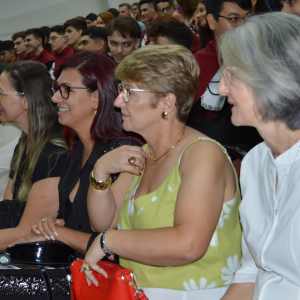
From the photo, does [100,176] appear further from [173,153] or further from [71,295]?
[71,295]

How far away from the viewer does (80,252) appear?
65.5 inches

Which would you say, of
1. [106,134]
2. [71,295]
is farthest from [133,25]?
[71,295]

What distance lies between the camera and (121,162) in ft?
5.04

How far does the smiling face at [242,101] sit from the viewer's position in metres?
1.07

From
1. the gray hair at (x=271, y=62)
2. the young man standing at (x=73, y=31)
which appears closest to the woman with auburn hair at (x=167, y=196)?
the gray hair at (x=271, y=62)

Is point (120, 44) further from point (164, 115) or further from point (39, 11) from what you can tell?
point (39, 11)

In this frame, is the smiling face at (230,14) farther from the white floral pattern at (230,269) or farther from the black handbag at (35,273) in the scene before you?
the black handbag at (35,273)

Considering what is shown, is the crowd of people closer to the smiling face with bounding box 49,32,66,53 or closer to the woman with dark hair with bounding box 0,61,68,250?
the woman with dark hair with bounding box 0,61,68,250

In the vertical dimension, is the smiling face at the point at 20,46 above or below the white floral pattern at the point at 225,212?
below

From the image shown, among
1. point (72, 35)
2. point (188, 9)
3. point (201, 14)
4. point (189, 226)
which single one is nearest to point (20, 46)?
point (72, 35)

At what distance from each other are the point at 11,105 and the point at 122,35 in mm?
2082

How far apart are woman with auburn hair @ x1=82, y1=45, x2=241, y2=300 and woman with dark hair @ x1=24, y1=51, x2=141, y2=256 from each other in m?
0.32

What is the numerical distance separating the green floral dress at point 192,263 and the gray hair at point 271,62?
0.35 metres

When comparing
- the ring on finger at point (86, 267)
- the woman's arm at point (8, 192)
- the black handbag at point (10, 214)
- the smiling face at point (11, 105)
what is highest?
the smiling face at point (11, 105)
